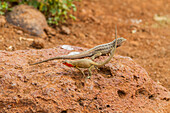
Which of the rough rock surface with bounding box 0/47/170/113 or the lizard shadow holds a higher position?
the lizard shadow

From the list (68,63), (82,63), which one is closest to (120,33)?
(82,63)

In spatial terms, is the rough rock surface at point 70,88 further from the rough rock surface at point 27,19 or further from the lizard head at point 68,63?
the rough rock surface at point 27,19

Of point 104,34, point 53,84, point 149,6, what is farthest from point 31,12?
point 149,6

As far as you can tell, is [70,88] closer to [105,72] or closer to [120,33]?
[105,72]

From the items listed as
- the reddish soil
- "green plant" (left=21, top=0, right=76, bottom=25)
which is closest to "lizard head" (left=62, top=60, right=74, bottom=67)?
the reddish soil

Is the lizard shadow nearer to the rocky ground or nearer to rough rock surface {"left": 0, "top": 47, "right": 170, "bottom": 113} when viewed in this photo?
rough rock surface {"left": 0, "top": 47, "right": 170, "bottom": 113}

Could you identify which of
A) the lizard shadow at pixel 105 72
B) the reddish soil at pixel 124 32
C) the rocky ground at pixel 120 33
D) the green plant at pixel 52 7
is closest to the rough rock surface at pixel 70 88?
the lizard shadow at pixel 105 72

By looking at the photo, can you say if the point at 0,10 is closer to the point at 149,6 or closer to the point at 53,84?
the point at 53,84
